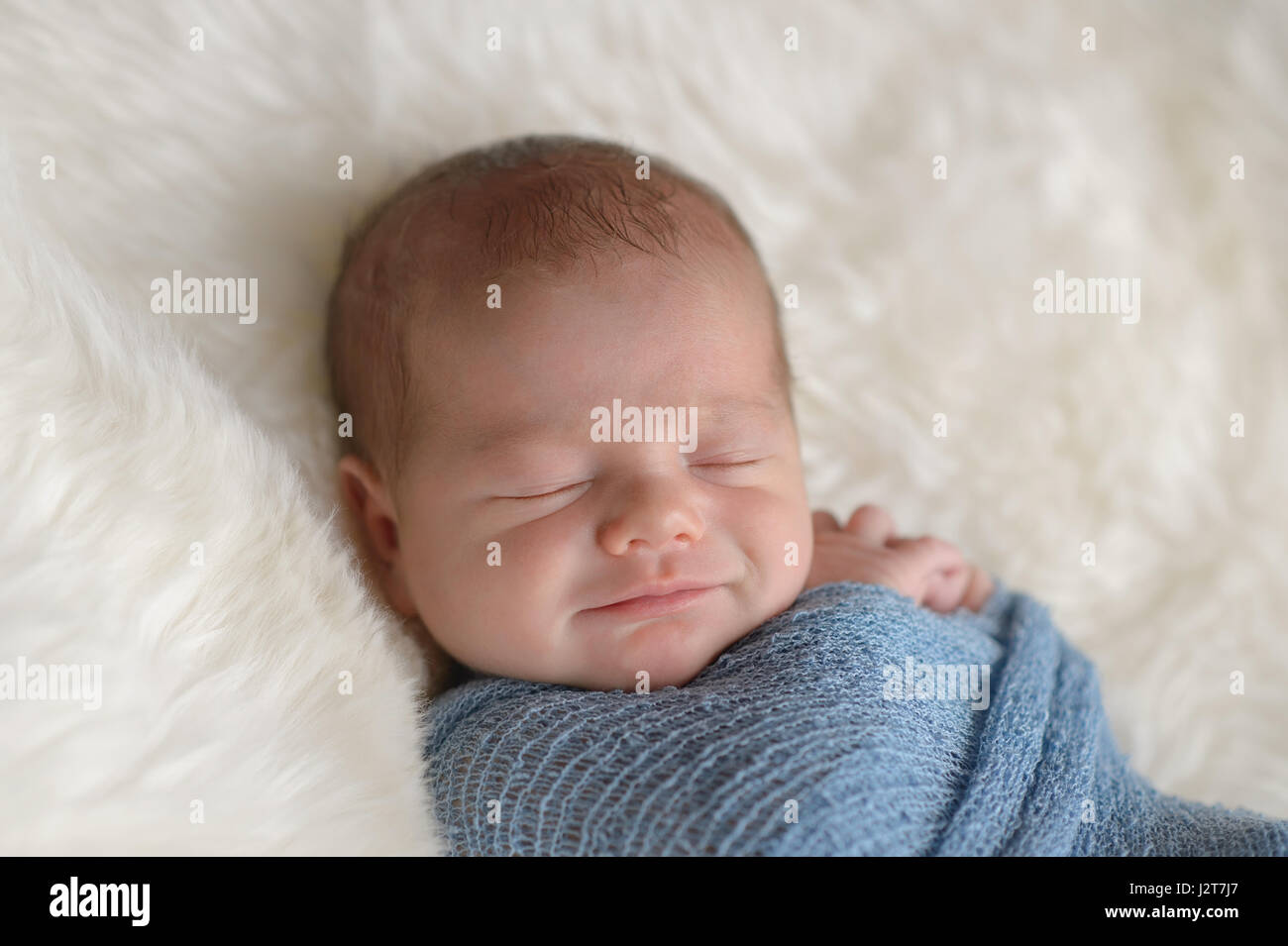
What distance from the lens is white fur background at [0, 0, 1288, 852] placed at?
1.05 metres

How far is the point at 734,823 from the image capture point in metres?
0.77

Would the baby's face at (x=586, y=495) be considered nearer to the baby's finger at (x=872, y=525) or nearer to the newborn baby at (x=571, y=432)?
the newborn baby at (x=571, y=432)

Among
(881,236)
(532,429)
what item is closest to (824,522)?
(881,236)

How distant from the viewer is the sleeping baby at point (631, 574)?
859mm

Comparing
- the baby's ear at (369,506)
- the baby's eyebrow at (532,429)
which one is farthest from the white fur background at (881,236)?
the baby's eyebrow at (532,429)

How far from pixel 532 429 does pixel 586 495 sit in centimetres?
8

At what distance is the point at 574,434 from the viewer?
0.97m

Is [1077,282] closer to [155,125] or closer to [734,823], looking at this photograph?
[734,823]

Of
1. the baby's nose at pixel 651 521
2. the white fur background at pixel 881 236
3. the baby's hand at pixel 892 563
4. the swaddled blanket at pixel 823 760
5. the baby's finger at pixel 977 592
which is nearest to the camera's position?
the swaddled blanket at pixel 823 760

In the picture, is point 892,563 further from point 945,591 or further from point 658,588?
point 658,588

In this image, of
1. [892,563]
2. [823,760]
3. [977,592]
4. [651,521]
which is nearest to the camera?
[823,760]
